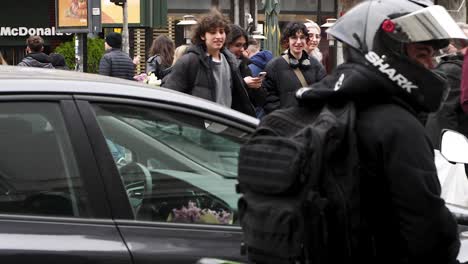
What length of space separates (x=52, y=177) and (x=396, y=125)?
4.29 feet

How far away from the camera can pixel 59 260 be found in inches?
130

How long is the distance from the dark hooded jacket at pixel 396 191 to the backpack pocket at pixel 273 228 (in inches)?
7.1

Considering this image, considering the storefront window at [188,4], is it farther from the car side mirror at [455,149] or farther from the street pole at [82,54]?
the car side mirror at [455,149]

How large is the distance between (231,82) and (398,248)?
5.41 meters

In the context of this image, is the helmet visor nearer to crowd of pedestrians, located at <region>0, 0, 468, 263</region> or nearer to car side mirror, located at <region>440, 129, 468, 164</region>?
crowd of pedestrians, located at <region>0, 0, 468, 263</region>

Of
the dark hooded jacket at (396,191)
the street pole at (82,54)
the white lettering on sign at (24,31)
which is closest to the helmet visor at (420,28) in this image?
the dark hooded jacket at (396,191)

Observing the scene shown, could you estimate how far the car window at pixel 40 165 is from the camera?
3418 mm

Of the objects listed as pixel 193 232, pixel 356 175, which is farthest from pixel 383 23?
pixel 193 232

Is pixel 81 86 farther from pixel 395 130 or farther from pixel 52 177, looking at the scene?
pixel 395 130

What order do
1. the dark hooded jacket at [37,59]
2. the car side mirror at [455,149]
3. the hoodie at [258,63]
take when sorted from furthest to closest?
the dark hooded jacket at [37,59] → the hoodie at [258,63] → the car side mirror at [455,149]

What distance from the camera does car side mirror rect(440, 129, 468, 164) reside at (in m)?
3.92

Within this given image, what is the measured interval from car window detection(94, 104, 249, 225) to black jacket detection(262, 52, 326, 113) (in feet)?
17.5

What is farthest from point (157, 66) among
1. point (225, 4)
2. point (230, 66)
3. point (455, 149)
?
point (225, 4)

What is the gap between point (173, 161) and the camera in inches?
146
